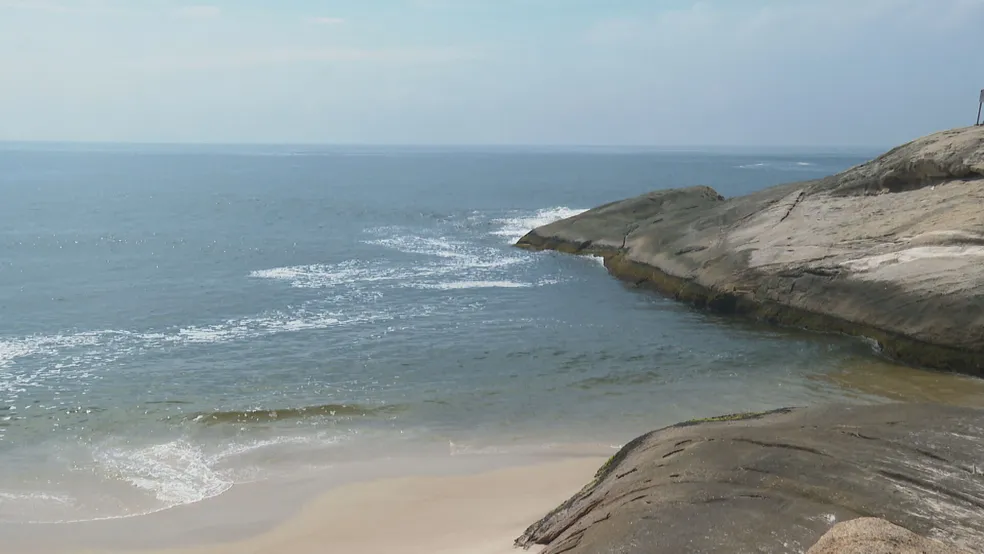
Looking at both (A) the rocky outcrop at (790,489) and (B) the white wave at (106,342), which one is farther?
(B) the white wave at (106,342)

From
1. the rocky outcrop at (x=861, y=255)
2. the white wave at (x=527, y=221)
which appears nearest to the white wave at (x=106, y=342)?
the rocky outcrop at (x=861, y=255)

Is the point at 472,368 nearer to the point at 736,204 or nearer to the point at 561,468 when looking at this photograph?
the point at 561,468

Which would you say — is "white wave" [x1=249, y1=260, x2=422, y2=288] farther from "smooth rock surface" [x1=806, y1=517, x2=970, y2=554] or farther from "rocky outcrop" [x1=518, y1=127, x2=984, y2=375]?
"smooth rock surface" [x1=806, y1=517, x2=970, y2=554]

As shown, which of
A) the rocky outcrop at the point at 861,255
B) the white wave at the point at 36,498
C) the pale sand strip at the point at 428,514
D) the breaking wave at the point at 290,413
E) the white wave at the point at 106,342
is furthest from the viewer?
the rocky outcrop at the point at 861,255

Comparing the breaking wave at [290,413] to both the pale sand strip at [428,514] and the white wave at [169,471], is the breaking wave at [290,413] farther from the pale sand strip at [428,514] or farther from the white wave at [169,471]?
the pale sand strip at [428,514]

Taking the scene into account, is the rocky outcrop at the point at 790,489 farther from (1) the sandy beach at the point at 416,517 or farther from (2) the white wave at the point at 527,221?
(2) the white wave at the point at 527,221

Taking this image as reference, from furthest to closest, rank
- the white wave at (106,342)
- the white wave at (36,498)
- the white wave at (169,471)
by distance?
the white wave at (106,342)
the white wave at (169,471)
the white wave at (36,498)

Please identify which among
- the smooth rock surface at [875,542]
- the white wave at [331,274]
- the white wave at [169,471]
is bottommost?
the white wave at [169,471]

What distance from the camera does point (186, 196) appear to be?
250ft

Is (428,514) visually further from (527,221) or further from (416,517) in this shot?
(527,221)

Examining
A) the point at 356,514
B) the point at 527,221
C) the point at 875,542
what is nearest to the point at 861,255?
the point at 356,514

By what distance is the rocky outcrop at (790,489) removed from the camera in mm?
6254

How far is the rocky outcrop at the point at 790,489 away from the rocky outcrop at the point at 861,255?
9597mm

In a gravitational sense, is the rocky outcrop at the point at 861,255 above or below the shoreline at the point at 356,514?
above
